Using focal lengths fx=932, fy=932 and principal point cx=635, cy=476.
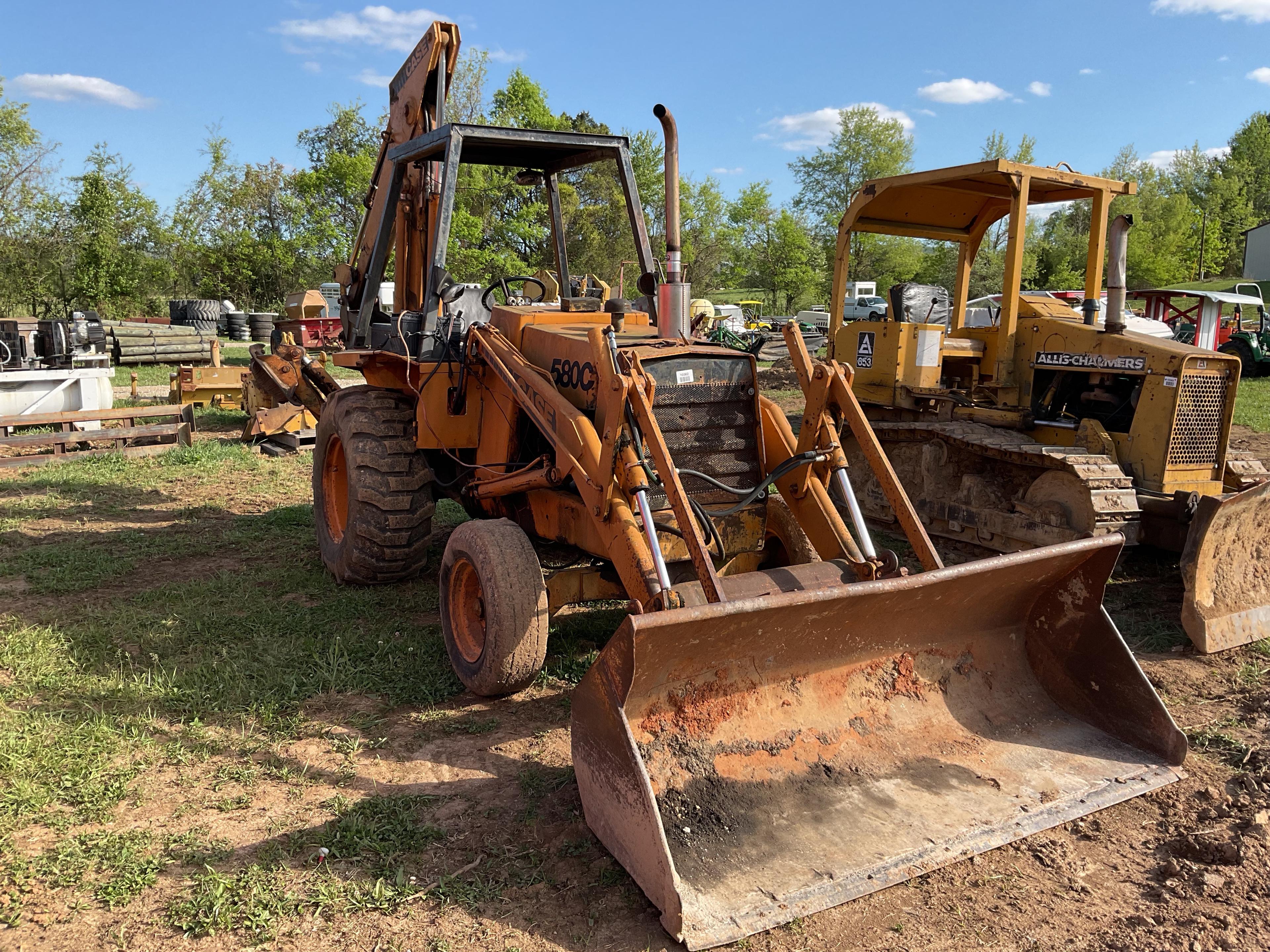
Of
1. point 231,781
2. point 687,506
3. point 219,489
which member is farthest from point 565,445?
point 219,489

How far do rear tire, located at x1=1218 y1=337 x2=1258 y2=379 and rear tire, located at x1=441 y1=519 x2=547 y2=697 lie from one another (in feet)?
70.0

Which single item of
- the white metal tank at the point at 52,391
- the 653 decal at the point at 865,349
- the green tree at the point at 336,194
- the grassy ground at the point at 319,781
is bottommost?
Answer: the grassy ground at the point at 319,781

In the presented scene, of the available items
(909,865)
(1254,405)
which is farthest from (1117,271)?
(1254,405)

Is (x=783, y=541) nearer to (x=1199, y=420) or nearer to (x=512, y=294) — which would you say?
(x=512, y=294)

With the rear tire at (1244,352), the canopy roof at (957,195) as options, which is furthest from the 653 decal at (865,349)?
the rear tire at (1244,352)

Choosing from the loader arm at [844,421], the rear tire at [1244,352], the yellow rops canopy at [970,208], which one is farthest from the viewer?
the rear tire at [1244,352]

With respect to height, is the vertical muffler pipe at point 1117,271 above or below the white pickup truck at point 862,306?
below

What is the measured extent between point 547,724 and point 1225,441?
530cm

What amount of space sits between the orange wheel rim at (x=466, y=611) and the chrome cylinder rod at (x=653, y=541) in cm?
112

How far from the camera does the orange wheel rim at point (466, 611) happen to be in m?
4.57

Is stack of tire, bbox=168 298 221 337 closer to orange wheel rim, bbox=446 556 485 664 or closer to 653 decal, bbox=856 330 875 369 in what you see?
653 decal, bbox=856 330 875 369

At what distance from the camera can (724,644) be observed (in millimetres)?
3443

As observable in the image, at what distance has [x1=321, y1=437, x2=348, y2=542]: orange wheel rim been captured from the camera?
6555 mm

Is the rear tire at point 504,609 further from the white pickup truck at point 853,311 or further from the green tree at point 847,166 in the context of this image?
the green tree at point 847,166
